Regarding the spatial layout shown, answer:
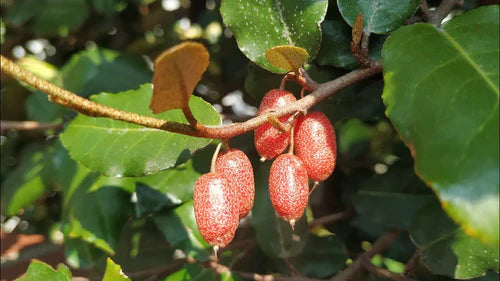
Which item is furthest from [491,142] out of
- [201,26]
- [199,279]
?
[201,26]

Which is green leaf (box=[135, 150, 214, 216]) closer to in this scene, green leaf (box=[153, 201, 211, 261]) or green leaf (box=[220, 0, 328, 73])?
green leaf (box=[153, 201, 211, 261])

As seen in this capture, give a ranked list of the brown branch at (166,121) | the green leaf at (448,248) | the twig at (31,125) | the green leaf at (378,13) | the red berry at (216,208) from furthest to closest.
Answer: the twig at (31,125) < the green leaf at (448,248) < the green leaf at (378,13) < the red berry at (216,208) < the brown branch at (166,121)

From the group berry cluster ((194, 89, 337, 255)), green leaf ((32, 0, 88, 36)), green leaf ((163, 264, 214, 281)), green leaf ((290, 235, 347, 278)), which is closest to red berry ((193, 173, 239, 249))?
berry cluster ((194, 89, 337, 255))

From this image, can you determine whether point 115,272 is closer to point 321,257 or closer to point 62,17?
point 321,257

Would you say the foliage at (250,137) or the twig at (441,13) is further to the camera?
the twig at (441,13)

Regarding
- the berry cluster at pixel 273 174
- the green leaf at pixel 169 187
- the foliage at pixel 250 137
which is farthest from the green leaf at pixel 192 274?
the berry cluster at pixel 273 174

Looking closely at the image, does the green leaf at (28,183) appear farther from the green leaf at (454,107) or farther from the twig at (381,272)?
the green leaf at (454,107)

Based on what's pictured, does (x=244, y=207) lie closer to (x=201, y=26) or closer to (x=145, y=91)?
(x=145, y=91)
